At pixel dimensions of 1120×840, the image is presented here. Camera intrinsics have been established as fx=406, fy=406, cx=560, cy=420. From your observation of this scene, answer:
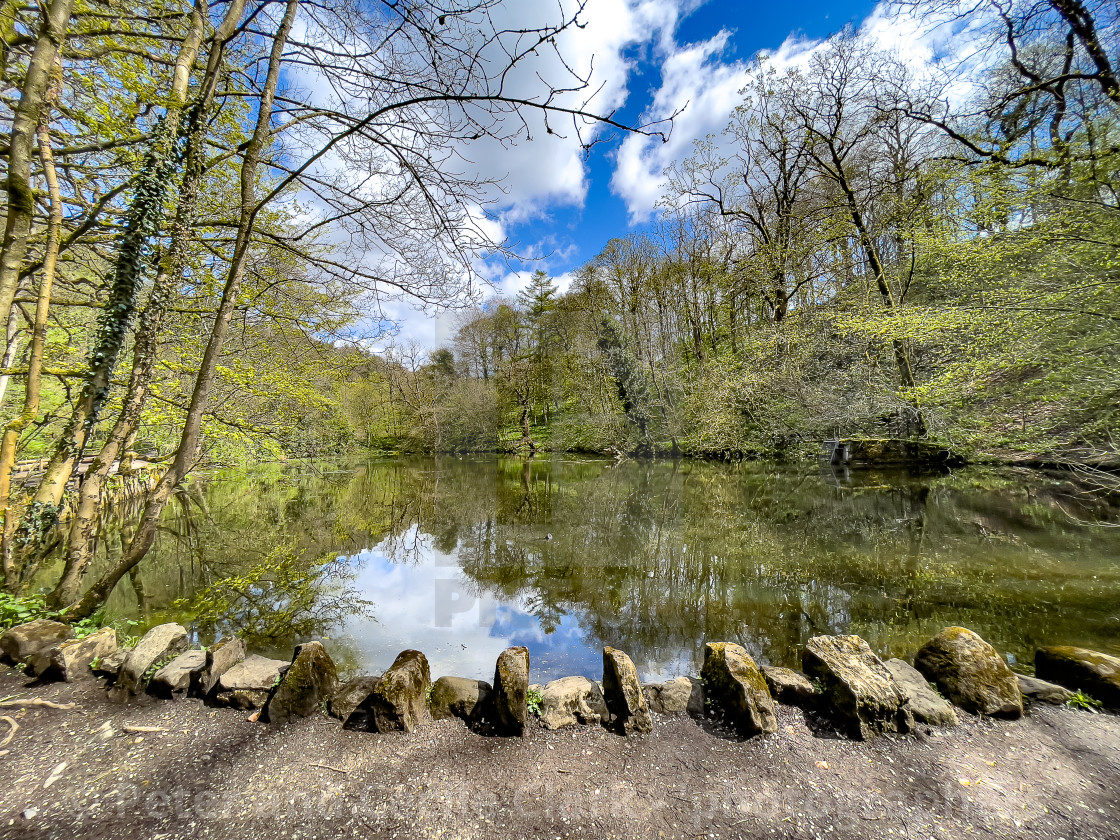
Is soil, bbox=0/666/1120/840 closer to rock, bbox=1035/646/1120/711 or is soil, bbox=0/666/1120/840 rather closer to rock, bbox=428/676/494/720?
rock, bbox=428/676/494/720

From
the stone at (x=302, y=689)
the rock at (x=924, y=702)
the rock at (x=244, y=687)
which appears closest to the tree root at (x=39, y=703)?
the rock at (x=244, y=687)

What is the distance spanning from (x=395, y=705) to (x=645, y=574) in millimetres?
3855

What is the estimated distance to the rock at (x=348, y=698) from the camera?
2332mm

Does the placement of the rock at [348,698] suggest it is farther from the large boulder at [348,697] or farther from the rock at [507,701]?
the rock at [507,701]

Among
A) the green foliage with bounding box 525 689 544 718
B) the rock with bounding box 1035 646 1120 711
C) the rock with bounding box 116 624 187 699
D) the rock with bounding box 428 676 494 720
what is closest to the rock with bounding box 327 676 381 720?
the rock with bounding box 428 676 494 720

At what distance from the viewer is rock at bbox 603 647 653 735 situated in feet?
7.46

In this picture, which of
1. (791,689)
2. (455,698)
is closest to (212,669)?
(455,698)

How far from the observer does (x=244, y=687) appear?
2432mm

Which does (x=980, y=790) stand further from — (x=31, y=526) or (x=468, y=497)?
(x=468, y=497)

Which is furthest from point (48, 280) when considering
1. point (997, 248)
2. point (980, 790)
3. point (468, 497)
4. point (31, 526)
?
point (997, 248)

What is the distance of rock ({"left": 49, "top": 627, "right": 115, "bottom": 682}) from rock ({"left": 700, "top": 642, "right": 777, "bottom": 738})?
3818mm

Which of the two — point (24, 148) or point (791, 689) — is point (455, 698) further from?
point (24, 148)

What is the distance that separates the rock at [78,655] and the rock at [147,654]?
0.20 meters

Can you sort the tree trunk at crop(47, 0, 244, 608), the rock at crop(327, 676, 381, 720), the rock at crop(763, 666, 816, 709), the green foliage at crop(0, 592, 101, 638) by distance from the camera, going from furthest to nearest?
the tree trunk at crop(47, 0, 244, 608) < the green foliage at crop(0, 592, 101, 638) < the rock at crop(763, 666, 816, 709) < the rock at crop(327, 676, 381, 720)
